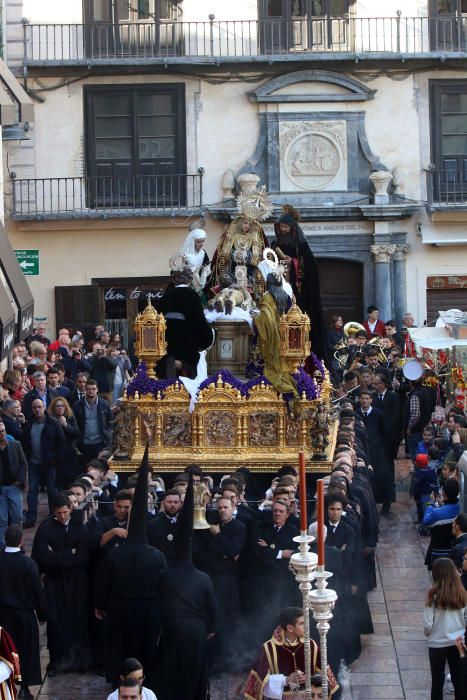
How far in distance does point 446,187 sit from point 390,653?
17.8m

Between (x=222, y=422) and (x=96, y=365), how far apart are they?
591 centimetres

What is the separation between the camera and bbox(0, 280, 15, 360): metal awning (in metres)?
15.9

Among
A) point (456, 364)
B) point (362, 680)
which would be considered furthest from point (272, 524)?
point (456, 364)

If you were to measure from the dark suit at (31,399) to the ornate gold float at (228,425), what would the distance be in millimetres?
1889

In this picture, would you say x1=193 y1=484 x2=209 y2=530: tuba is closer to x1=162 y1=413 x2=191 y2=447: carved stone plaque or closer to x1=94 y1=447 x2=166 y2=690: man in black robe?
x1=94 y1=447 x2=166 y2=690: man in black robe

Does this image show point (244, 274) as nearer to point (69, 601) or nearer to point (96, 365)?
point (96, 365)

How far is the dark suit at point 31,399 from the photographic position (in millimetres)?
18719

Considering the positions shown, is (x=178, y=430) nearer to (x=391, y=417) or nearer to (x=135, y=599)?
(x=391, y=417)

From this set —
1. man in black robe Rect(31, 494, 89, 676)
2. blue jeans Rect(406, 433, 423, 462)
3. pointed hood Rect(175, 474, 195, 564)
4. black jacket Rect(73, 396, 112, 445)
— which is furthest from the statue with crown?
pointed hood Rect(175, 474, 195, 564)

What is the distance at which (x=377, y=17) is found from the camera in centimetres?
3014

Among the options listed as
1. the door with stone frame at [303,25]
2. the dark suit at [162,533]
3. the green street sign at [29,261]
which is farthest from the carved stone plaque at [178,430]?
the door with stone frame at [303,25]

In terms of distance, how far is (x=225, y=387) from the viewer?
1702 centimetres

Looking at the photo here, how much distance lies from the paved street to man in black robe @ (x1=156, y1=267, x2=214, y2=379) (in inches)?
115

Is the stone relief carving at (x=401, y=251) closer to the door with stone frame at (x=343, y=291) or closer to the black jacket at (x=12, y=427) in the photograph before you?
the door with stone frame at (x=343, y=291)
